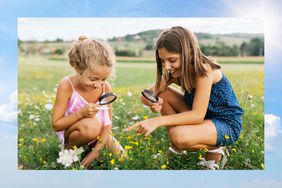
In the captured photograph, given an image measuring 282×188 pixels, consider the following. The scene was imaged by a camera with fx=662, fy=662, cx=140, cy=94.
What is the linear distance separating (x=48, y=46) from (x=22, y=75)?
1.06 ft

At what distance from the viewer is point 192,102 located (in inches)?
203

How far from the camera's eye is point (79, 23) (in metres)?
5.37

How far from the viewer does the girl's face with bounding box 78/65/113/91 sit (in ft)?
16.7

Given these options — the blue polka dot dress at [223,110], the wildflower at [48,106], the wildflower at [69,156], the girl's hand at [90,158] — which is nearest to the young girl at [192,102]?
the blue polka dot dress at [223,110]

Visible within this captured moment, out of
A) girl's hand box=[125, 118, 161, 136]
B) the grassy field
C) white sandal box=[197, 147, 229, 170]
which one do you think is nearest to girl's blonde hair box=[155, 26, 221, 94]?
the grassy field

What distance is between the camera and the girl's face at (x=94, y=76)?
5094mm

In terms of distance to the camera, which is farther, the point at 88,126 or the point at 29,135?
the point at 29,135

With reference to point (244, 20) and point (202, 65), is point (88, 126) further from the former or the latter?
point (244, 20)

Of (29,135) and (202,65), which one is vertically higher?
(202,65)

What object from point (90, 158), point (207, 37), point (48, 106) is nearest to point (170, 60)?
point (207, 37)

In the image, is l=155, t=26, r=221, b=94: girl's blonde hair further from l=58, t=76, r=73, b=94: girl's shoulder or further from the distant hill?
l=58, t=76, r=73, b=94: girl's shoulder

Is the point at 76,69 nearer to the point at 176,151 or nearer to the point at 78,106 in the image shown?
the point at 78,106

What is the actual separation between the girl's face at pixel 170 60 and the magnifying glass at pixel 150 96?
0.24m

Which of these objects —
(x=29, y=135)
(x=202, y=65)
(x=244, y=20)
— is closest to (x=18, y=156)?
(x=29, y=135)
